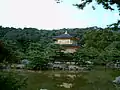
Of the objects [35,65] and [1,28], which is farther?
[1,28]

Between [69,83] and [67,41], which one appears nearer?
[69,83]

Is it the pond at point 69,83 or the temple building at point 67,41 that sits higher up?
the temple building at point 67,41

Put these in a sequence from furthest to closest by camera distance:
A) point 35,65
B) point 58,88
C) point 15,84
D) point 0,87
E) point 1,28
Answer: point 1,28 < point 35,65 < point 58,88 < point 15,84 < point 0,87

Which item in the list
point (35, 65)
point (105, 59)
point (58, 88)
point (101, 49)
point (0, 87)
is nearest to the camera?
point (0, 87)

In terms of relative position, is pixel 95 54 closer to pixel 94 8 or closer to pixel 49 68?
pixel 49 68

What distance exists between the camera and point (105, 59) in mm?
30984

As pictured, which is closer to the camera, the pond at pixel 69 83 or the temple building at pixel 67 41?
the pond at pixel 69 83

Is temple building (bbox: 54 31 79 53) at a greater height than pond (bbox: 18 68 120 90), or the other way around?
temple building (bbox: 54 31 79 53)

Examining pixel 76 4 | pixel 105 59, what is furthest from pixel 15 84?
pixel 105 59

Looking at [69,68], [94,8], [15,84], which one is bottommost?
[69,68]

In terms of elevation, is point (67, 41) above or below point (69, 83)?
above

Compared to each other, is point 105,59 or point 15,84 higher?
point 15,84

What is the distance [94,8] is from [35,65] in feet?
56.0

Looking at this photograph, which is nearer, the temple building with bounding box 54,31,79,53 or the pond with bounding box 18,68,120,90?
the pond with bounding box 18,68,120,90
